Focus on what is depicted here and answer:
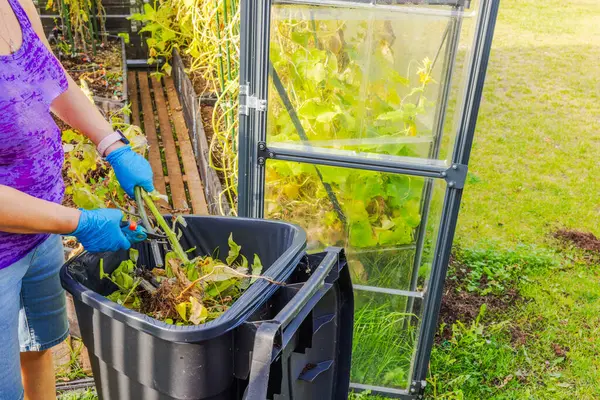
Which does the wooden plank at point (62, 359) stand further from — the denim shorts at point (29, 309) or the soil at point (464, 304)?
the soil at point (464, 304)

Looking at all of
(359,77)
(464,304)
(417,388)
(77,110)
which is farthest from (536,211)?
(77,110)

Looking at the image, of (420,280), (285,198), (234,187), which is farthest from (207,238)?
(234,187)

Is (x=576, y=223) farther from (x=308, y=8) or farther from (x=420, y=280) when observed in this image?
(x=308, y=8)

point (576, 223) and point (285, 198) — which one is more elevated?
point (285, 198)

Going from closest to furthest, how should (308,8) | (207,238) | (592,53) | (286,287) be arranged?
(286,287)
(207,238)
(308,8)
(592,53)

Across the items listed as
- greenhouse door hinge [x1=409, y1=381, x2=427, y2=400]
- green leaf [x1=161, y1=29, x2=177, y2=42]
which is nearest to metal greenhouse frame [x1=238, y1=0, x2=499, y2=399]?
greenhouse door hinge [x1=409, y1=381, x2=427, y2=400]

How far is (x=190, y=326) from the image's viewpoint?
4.11ft

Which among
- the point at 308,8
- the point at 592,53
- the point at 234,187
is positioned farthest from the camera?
the point at 592,53

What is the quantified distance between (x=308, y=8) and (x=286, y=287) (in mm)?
1045

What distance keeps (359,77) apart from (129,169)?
0.87 metres

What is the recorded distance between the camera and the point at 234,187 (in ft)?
9.98

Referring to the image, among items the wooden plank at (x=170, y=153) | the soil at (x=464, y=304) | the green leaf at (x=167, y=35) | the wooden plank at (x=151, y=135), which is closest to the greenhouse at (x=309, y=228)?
the soil at (x=464, y=304)

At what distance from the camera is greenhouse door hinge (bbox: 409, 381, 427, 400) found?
257cm

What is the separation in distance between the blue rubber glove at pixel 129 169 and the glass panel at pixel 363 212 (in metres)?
0.60
